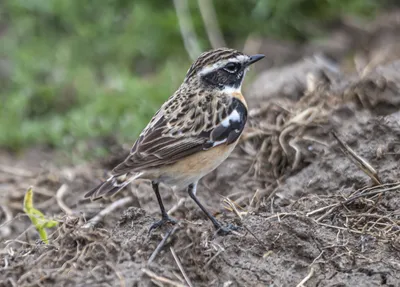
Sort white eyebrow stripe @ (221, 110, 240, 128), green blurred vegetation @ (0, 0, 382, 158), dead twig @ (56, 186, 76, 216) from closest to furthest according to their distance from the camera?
white eyebrow stripe @ (221, 110, 240, 128)
dead twig @ (56, 186, 76, 216)
green blurred vegetation @ (0, 0, 382, 158)

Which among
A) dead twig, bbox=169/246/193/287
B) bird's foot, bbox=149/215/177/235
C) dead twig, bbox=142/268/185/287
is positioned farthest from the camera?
bird's foot, bbox=149/215/177/235

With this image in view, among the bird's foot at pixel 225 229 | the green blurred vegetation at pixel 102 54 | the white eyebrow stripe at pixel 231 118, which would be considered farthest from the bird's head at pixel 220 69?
the green blurred vegetation at pixel 102 54

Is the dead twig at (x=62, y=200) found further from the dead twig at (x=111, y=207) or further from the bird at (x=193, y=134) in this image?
the bird at (x=193, y=134)

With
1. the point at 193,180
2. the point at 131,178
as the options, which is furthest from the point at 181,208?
the point at 131,178

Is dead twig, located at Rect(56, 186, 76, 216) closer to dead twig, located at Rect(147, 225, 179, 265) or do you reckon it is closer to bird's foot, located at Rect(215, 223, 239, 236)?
bird's foot, located at Rect(215, 223, 239, 236)

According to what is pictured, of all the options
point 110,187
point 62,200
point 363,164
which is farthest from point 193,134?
point 62,200

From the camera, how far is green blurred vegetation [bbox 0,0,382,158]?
424 inches

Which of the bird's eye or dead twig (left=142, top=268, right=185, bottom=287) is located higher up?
the bird's eye

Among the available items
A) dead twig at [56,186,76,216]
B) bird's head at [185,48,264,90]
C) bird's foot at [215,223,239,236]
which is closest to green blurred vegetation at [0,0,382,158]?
dead twig at [56,186,76,216]

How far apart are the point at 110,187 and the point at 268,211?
1.35 m

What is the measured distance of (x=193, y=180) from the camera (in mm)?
6406

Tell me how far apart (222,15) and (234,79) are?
19.4 feet

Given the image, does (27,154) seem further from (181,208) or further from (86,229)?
(86,229)

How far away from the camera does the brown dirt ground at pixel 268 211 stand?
16.9ft
